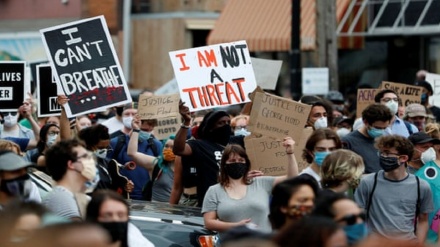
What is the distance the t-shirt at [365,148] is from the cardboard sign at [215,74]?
52.9 inches

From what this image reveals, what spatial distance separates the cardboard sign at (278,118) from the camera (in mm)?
11242

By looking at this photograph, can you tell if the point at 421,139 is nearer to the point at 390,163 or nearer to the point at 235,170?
the point at 390,163

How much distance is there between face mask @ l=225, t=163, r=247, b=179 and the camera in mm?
9953

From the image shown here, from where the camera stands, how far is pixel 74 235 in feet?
17.6

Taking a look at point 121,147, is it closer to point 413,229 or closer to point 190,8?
point 413,229

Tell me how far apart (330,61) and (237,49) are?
895 centimetres

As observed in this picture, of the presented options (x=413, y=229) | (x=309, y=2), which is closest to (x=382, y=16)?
(x=309, y=2)

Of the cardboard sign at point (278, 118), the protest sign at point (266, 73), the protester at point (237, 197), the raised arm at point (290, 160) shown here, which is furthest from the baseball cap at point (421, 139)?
the protest sign at point (266, 73)

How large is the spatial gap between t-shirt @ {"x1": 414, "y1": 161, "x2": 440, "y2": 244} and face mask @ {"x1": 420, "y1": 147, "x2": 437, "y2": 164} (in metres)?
0.08

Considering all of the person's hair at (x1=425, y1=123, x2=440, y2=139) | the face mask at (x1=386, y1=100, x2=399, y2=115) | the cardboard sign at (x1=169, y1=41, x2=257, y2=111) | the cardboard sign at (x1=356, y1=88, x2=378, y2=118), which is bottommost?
→ the cardboard sign at (x1=356, y1=88, x2=378, y2=118)

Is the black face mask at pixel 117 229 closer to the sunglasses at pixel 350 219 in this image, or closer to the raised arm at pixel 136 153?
the sunglasses at pixel 350 219

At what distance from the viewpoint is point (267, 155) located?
36.3 ft

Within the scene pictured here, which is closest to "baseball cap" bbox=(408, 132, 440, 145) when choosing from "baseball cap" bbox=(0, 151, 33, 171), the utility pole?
"baseball cap" bbox=(0, 151, 33, 171)

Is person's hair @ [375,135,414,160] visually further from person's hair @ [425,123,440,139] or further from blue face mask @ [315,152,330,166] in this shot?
person's hair @ [425,123,440,139]
